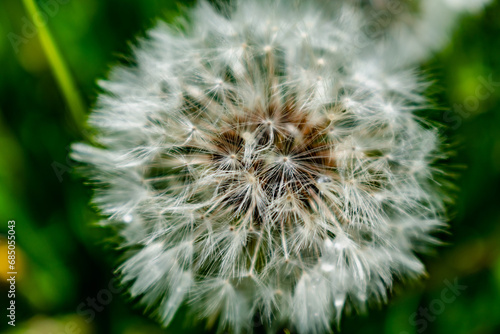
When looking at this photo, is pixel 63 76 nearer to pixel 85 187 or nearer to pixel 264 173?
pixel 85 187

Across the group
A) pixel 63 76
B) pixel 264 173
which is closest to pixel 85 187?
pixel 63 76

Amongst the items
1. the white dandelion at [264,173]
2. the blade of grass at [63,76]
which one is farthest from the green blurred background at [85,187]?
the white dandelion at [264,173]

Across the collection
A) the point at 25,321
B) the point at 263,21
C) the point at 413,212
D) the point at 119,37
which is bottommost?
the point at 25,321

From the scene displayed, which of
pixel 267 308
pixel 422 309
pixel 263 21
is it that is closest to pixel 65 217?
pixel 267 308

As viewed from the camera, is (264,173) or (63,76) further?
(63,76)

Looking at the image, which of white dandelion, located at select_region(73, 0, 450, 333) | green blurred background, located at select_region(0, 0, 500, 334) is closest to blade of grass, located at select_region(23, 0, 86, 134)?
green blurred background, located at select_region(0, 0, 500, 334)

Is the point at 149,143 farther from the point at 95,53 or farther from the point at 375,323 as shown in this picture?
the point at 375,323

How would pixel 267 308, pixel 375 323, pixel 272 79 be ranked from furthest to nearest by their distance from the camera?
pixel 375 323, pixel 272 79, pixel 267 308

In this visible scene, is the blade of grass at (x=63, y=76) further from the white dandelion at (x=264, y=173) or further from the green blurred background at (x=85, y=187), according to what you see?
the white dandelion at (x=264, y=173)
